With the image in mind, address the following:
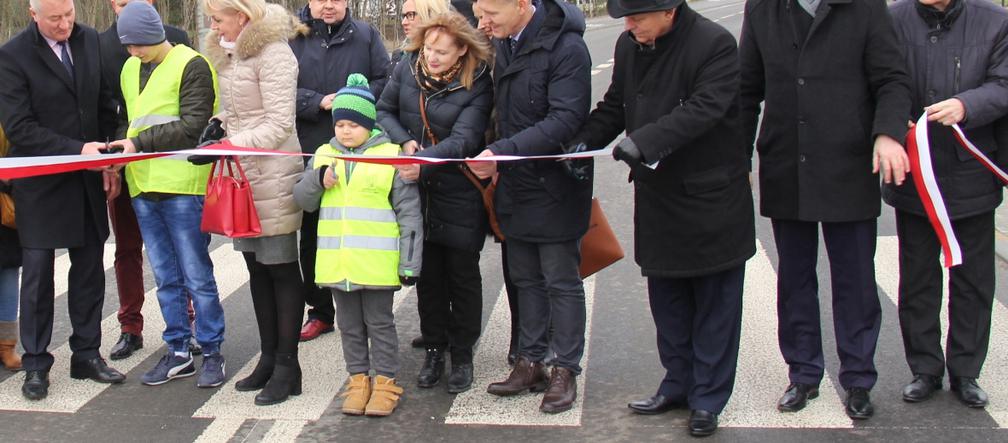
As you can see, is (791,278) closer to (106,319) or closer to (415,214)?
(415,214)

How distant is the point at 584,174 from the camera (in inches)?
210

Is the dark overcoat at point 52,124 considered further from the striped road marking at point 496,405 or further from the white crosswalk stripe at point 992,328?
the white crosswalk stripe at point 992,328

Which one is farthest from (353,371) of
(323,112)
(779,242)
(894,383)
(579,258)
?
(894,383)

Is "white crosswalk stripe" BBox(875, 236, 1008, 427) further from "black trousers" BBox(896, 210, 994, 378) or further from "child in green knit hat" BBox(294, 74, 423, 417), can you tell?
"child in green knit hat" BBox(294, 74, 423, 417)

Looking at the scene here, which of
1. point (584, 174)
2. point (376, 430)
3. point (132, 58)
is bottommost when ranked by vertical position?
point (376, 430)

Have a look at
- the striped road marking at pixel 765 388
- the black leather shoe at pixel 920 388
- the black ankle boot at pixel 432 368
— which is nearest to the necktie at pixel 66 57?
the black ankle boot at pixel 432 368

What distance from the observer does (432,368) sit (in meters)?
5.94

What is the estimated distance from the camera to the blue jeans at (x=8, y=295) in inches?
248

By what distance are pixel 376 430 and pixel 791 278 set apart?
1934 mm

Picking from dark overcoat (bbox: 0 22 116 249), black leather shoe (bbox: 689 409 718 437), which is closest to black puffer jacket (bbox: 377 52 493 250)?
black leather shoe (bbox: 689 409 718 437)

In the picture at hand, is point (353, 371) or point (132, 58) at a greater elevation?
point (132, 58)

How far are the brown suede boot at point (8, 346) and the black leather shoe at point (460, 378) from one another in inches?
89.2

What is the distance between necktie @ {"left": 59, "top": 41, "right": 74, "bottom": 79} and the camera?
582cm

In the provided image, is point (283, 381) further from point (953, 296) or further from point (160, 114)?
point (953, 296)
